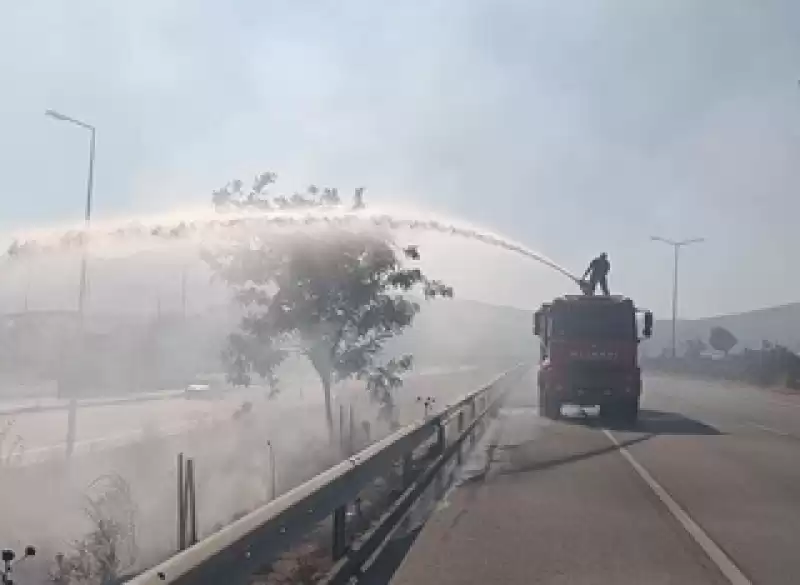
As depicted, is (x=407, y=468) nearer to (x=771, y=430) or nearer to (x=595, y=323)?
(x=771, y=430)

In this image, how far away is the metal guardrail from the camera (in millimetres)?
5129

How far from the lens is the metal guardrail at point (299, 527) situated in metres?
5.13

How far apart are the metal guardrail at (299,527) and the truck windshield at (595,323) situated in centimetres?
1394

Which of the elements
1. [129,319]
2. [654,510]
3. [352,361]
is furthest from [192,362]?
[654,510]

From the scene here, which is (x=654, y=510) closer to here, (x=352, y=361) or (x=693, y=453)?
(x=693, y=453)

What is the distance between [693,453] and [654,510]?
24.7 feet

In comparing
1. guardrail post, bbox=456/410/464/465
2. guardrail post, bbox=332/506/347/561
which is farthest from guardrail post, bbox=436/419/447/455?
guardrail post, bbox=332/506/347/561

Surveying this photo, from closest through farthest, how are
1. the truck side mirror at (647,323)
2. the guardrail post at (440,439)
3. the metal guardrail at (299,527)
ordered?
the metal guardrail at (299,527) < the guardrail post at (440,439) < the truck side mirror at (647,323)

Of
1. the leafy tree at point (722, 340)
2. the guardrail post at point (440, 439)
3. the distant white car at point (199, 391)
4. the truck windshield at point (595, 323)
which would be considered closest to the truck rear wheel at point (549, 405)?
the truck windshield at point (595, 323)

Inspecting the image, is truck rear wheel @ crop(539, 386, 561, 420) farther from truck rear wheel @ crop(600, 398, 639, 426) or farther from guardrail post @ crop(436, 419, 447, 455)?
guardrail post @ crop(436, 419, 447, 455)

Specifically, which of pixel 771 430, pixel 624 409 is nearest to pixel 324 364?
pixel 624 409

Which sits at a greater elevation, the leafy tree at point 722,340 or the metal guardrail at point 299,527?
the leafy tree at point 722,340

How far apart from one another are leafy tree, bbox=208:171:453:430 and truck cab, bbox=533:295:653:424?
6543 millimetres

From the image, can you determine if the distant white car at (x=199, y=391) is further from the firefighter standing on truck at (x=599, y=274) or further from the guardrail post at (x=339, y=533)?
the guardrail post at (x=339, y=533)
